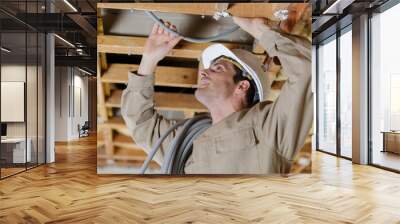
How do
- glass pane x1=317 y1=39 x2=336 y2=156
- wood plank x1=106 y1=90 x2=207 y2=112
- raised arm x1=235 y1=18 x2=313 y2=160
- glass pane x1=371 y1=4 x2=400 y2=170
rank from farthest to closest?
1. glass pane x1=317 y1=39 x2=336 y2=156
2. glass pane x1=371 y1=4 x2=400 y2=170
3. wood plank x1=106 y1=90 x2=207 y2=112
4. raised arm x1=235 y1=18 x2=313 y2=160

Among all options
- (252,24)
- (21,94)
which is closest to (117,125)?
(21,94)

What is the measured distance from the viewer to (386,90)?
7.46 meters

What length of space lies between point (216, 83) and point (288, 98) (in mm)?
1153

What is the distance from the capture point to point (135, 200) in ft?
15.8

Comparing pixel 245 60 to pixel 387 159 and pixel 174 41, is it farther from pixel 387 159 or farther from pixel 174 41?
pixel 387 159

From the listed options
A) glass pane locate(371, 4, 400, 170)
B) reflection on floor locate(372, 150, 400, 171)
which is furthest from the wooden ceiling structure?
reflection on floor locate(372, 150, 400, 171)

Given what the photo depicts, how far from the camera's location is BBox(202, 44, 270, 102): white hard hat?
6293 mm

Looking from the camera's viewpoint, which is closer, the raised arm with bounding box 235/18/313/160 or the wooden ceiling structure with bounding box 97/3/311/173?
the raised arm with bounding box 235/18/313/160

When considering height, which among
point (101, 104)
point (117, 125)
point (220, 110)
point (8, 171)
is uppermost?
point (101, 104)

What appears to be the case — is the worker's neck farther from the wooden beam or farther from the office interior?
the office interior

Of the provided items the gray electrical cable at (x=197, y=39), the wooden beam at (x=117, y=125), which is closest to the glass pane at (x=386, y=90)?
the gray electrical cable at (x=197, y=39)

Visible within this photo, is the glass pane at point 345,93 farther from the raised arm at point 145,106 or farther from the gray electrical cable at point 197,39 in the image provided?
the raised arm at point 145,106

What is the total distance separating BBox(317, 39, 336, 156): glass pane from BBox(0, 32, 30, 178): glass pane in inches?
277

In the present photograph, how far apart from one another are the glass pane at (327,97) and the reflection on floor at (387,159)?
6.55ft
